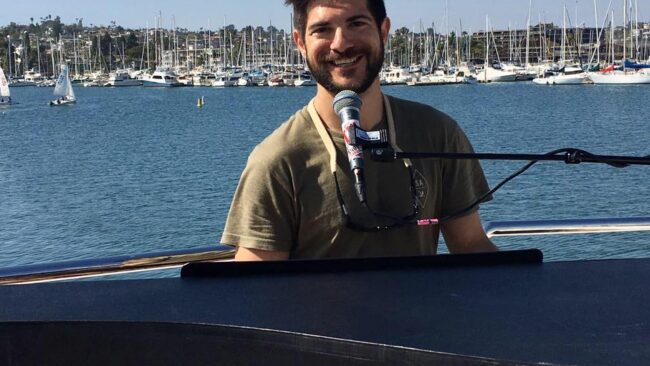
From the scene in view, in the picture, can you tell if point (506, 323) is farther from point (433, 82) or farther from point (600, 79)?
point (433, 82)

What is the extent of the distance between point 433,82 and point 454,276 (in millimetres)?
96905

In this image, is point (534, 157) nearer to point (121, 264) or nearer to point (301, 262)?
point (301, 262)

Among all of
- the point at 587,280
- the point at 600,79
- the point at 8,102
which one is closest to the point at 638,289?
the point at 587,280

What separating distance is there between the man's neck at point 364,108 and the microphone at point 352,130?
19.3 inches

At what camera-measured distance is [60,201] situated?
70.2 feet

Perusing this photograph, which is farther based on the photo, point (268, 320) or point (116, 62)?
point (116, 62)

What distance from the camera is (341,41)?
106 inches

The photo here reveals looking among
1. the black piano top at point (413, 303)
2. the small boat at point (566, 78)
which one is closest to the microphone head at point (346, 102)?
the black piano top at point (413, 303)

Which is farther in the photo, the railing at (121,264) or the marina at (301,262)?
the railing at (121,264)

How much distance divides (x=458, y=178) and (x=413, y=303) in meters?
1.15

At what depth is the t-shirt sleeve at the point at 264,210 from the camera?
8.90 ft

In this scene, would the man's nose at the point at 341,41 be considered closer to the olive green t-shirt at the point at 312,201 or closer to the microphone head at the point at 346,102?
the olive green t-shirt at the point at 312,201

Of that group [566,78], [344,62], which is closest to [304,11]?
[344,62]

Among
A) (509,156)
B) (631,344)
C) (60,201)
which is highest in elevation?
(509,156)
